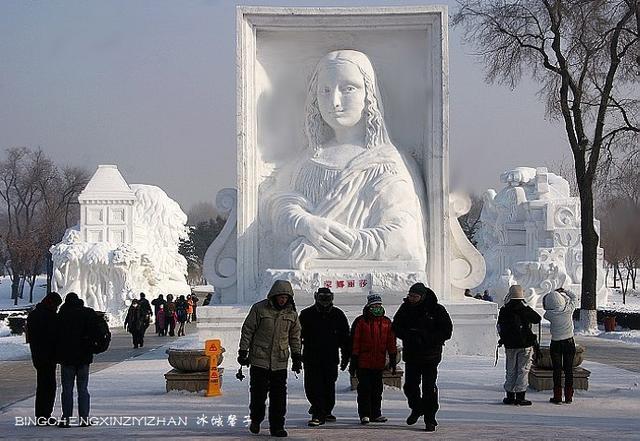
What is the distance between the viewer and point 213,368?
31.6ft

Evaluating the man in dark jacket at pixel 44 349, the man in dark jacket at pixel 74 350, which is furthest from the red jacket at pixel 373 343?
the man in dark jacket at pixel 44 349

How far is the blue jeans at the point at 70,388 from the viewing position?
770 cm

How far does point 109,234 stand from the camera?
29.7m

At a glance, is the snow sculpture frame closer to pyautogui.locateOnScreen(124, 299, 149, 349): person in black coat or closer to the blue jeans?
pyautogui.locateOnScreen(124, 299, 149, 349): person in black coat

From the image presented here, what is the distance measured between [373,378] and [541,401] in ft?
8.07

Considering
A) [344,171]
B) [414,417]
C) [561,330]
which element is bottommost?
[414,417]

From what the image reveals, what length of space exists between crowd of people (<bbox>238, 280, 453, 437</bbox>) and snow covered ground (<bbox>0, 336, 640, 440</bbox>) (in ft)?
0.73

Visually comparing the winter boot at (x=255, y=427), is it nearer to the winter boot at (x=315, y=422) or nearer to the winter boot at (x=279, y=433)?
the winter boot at (x=279, y=433)

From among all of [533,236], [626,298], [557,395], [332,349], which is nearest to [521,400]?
[557,395]

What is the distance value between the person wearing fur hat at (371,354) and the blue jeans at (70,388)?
2.33 metres

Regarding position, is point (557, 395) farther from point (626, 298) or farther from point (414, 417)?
point (626, 298)

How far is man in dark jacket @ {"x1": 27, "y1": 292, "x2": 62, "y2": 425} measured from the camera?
7.82 meters

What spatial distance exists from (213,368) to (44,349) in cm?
225

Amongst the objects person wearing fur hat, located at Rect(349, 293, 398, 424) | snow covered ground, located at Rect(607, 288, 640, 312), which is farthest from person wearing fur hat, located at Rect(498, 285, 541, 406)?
snow covered ground, located at Rect(607, 288, 640, 312)
